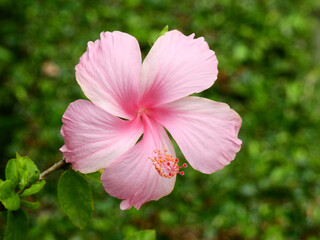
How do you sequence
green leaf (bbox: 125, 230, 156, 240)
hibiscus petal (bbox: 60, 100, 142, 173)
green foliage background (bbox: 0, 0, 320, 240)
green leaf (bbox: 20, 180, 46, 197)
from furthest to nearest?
1. green foliage background (bbox: 0, 0, 320, 240)
2. green leaf (bbox: 125, 230, 156, 240)
3. green leaf (bbox: 20, 180, 46, 197)
4. hibiscus petal (bbox: 60, 100, 142, 173)

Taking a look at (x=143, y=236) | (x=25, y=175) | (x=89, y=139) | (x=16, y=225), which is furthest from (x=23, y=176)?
(x=143, y=236)

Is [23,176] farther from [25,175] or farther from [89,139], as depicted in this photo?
[89,139]

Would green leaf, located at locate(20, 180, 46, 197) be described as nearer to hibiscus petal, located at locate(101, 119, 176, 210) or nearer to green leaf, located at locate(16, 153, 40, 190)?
green leaf, located at locate(16, 153, 40, 190)

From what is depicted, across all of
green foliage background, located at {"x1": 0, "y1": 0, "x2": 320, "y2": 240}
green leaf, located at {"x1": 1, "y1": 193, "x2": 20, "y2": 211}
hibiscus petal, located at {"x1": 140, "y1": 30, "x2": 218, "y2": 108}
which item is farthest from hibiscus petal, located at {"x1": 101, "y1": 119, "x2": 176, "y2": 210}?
green foliage background, located at {"x1": 0, "y1": 0, "x2": 320, "y2": 240}

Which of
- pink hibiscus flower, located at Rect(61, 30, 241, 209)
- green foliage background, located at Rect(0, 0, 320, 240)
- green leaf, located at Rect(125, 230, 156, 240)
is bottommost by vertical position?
green foliage background, located at Rect(0, 0, 320, 240)

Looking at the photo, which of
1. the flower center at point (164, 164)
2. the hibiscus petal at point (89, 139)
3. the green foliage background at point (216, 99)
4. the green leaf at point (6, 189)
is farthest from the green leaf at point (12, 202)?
the green foliage background at point (216, 99)

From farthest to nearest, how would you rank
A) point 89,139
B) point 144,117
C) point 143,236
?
point 143,236 < point 144,117 < point 89,139
